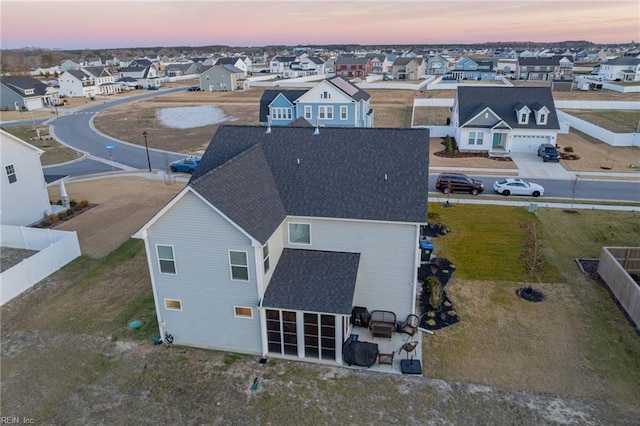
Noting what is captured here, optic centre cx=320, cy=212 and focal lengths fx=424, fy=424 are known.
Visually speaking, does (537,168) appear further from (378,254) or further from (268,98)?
(268,98)

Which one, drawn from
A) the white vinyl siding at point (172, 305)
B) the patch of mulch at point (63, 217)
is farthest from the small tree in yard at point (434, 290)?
the patch of mulch at point (63, 217)

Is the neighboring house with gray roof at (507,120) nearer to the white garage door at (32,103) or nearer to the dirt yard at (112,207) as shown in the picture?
the dirt yard at (112,207)

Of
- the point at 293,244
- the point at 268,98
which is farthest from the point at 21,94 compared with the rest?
the point at 293,244

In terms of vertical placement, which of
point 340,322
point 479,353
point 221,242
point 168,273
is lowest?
point 479,353

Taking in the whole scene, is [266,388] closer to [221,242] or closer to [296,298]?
[296,298]

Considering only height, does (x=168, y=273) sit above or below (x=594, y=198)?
above

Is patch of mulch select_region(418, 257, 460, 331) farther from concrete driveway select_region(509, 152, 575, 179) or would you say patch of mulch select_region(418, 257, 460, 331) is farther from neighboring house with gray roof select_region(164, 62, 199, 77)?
neighboring house with gray roof select_region(164, 62, 199, 77)

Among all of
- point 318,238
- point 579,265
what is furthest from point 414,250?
point 579,265

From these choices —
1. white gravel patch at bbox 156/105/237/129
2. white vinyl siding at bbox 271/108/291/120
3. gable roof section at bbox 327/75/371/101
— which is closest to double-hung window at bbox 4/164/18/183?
white vinyl siding at bbox 271/108/291/120
